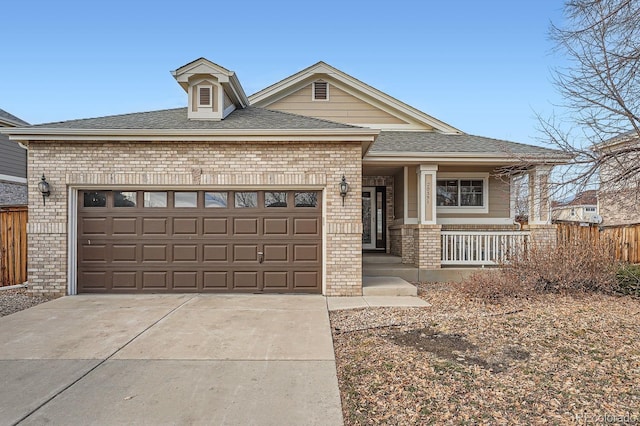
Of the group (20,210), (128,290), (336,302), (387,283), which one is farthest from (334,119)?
(20,210)

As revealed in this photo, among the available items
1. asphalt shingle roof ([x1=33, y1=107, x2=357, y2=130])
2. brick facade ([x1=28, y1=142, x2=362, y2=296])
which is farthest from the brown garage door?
asphalt shingle roof ([x1=33, y1=107, x2=357, y2=130])

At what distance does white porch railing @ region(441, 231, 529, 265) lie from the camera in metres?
10.6

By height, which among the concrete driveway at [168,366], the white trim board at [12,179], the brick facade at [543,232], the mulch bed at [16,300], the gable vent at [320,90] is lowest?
the mulch bed at [16,300]

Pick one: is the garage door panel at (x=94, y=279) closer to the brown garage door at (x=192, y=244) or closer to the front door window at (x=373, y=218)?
the brown garage door at (x=192, y=244)

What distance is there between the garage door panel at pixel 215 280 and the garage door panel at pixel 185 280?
205 mm

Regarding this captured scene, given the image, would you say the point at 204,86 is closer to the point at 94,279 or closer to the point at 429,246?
the point at 94,279

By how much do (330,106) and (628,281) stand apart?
32.6 ft

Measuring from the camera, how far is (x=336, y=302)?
7680 millimetres

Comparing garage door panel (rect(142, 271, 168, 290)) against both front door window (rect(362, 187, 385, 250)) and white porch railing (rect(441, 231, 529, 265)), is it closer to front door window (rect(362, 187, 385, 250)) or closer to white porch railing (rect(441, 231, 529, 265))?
front door window (rect(362, 187, 385, 250))

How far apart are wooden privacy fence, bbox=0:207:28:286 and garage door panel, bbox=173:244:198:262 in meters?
4.53

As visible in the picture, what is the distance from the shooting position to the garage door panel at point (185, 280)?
847 cm

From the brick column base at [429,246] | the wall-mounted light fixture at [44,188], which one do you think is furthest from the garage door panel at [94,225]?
the brick column base at [429,246]

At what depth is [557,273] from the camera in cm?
774

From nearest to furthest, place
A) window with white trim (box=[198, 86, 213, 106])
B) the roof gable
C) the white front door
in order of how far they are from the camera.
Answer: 1. window with white trim (box=[198, 86, 213, 106])
2. the roof gable
3. the white front door
